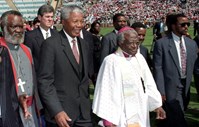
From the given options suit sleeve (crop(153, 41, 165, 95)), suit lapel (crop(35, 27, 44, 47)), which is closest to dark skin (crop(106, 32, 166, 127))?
suit sleeve (crop(153, 41, 165, 95))

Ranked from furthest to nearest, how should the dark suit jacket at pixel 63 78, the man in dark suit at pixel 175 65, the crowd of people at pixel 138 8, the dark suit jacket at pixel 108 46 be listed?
the crowd of people at pixel 138 8 < the dark suit jacket at pixel 108 46 < the man in dark suit at pixel 175 65 < the dark suit jacket at pixel 63 78

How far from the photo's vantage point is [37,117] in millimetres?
4652

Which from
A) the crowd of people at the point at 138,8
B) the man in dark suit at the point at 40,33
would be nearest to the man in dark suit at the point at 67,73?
the man in dark suit at the point at 40,33

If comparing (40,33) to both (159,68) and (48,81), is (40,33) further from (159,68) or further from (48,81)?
(48,81)

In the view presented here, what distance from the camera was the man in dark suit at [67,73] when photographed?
409cm

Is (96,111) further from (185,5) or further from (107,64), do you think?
(185,5)

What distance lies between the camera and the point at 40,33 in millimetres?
5996

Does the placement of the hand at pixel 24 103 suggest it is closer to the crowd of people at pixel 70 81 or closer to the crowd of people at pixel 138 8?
the crowd of people at pixel 70 81

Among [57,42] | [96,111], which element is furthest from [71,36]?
[96,111]

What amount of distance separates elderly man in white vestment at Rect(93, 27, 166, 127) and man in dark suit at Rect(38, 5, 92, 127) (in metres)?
0.18

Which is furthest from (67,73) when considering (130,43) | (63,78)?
(130,43)

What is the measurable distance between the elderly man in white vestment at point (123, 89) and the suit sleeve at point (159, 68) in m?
1.32

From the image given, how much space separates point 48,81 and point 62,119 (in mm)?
420

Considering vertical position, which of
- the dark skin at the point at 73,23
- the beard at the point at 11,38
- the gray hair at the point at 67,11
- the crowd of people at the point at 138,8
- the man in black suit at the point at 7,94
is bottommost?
the crowd of people at the point at 138,8
